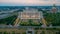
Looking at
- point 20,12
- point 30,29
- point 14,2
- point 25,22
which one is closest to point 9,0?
point 14,2

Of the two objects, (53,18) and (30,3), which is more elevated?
(30,3)

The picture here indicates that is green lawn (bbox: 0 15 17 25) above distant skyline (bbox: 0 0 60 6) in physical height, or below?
below

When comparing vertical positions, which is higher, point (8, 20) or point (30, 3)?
point (30, 3)

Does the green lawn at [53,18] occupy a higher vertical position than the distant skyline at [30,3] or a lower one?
lower

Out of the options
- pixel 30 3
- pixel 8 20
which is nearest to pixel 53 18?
pixel 30 3

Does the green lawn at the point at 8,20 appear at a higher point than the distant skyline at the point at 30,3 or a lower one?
lower

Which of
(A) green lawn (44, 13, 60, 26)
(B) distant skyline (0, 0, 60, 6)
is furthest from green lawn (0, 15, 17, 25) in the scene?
(A) green lawn (44, 13, 60, 26)

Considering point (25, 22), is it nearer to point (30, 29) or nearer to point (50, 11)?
point (30, 29)

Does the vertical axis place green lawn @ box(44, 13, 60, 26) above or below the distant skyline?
below

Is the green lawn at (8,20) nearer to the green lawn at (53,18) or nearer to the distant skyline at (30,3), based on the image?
the distant skyline at (30,3)

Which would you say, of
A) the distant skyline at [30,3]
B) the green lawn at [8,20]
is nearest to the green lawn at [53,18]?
the distant skyline at [30,3]

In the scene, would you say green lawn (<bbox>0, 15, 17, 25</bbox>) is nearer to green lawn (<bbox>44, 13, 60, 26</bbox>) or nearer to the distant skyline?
the distant skyline

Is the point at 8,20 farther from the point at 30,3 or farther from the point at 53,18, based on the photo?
the point at 53,18
